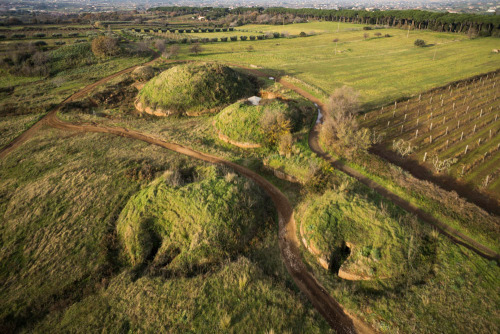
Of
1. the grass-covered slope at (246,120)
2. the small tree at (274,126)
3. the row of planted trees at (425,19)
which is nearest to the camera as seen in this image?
the small tree at (274,126)

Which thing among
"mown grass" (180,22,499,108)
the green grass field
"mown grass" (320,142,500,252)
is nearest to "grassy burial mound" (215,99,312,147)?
the green grass field

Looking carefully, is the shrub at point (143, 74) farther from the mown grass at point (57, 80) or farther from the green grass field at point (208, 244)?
the green grass field at point (208, 244)

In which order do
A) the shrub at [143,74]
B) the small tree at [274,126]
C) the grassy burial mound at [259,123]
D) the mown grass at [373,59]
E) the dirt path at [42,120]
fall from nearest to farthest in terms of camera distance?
the small tree at [274,126], the grassy burial mound at [259,123], the dirt path at [42,120], the mown grass at [373,59], the shrub at [143,74]

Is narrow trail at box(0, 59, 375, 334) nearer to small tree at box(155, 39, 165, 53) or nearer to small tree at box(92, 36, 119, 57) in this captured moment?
small tree at box(92, 36, 119, 57)

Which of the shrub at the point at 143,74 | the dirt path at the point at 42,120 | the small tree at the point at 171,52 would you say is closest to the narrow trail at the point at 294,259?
the dirt path at the point at 42,120

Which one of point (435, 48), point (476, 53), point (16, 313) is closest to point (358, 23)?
point (435, 48)

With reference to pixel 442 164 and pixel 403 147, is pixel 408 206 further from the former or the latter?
pixel 403 147

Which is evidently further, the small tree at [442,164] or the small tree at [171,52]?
the small tree at [171,52]
